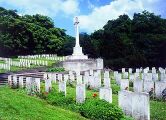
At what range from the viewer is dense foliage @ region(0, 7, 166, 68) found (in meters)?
46.8

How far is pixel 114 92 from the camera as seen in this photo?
23.2m

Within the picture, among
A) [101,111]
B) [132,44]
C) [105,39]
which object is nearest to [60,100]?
[101,111]

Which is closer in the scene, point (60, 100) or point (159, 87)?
point (60, 100)

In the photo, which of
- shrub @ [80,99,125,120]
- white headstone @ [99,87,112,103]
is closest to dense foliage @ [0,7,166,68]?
white headstone @ [99,87,112,103]

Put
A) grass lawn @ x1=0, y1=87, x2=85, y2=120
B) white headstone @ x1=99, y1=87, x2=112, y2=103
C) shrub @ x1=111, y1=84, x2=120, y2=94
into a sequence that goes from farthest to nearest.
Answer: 1. shrub @ x1=111, y1=84, x2=120, y2=94
2. white headstone @ x1=99, y1=87, x2=112, y2=103
3. grass lawn @ x1=0, y1=87, x2=85, y2=120

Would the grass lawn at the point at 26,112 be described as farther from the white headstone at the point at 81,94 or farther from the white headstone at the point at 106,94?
the white headstone at the point at 81,94

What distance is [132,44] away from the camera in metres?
47.9

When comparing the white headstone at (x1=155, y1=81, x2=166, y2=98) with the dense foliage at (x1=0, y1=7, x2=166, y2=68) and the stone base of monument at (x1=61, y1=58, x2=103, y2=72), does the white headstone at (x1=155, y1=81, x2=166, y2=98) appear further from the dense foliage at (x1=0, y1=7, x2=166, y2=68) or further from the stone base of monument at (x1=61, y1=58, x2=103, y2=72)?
the dense foliage at (x1=0, y1=7, x2=166, y2=68)

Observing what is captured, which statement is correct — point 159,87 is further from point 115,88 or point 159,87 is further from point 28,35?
point 28,35

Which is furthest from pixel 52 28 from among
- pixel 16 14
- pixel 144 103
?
pixel 144 103

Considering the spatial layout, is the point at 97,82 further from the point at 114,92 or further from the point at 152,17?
the point at 152,17

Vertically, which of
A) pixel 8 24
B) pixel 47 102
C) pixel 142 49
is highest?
pixel 8 24

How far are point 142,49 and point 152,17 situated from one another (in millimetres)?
7693

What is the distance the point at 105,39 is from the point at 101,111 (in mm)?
33851
